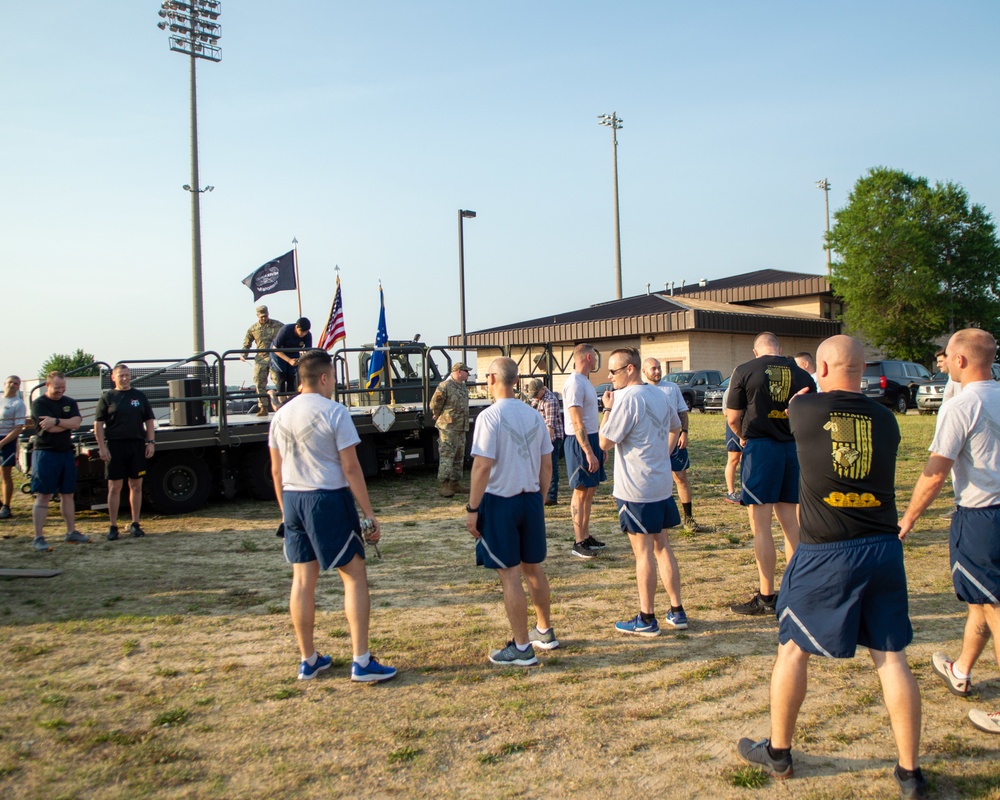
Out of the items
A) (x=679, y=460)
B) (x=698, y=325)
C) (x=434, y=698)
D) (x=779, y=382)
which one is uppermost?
(x=698, y=325)

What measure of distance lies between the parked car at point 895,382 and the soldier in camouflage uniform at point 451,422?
59.3ft

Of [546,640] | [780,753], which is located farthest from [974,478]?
[546,640]

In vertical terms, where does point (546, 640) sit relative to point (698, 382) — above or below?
below

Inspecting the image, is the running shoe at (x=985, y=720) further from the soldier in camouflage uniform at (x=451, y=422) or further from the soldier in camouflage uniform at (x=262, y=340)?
the soldier in camouflage uniform at (x=262, y=340)

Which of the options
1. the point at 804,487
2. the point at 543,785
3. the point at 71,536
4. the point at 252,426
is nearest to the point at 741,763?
the point at 543,785

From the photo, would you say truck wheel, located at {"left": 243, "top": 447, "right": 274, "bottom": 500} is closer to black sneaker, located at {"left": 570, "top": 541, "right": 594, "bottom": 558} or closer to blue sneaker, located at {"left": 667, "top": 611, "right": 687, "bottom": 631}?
black sneaker, located at {"left": 570, "top": 541, "right": 594, "bottom": 558}

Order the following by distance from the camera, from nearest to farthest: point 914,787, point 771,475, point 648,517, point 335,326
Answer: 1. point 914,787
2. point 648,517
3. point 771,475
4. point 335,326

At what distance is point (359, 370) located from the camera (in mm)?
13711

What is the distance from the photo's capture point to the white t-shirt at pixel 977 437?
359 cm

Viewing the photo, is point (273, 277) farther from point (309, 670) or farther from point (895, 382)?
point (895, 382)

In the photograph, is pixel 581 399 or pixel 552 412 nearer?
pixel 581 399

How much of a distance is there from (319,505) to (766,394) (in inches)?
121

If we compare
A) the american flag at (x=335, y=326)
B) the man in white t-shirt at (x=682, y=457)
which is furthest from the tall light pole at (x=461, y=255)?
the man in white t-shirt at (x=682, y=457)

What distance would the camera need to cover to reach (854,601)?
3.02 meters
